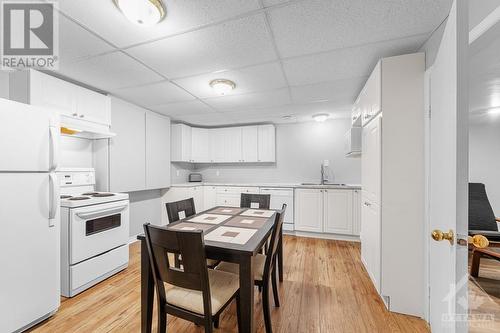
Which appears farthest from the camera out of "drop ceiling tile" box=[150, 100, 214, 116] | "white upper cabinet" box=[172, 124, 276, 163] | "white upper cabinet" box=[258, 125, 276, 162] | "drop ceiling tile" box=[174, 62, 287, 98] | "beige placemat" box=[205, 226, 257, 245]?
"white upper cabinet" box=[258, 125, 276, 162]

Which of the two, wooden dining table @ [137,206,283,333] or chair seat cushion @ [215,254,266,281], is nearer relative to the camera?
wooden dining table @ [137,206,283,333]

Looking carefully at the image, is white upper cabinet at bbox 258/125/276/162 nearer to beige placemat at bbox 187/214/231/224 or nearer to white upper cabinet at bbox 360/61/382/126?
white upper cabinet at bbox 360/61/382/126

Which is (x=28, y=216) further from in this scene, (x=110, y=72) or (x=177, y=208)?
(x=110, y=72)

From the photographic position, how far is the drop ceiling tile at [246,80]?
2.18 m

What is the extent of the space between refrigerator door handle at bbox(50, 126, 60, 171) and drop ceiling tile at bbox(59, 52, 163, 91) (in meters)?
0.73

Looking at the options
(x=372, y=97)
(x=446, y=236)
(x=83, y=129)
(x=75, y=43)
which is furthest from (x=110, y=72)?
(x=446, y=236)

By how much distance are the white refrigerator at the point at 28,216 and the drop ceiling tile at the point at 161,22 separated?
2.82 feet

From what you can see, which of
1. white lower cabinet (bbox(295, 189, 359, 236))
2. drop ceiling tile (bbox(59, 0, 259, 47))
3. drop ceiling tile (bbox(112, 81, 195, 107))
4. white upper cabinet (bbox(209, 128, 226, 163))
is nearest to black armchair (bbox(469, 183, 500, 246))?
white lower cabinet (bbox(295, 189, 359, 236))

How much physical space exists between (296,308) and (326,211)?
212 centimetres

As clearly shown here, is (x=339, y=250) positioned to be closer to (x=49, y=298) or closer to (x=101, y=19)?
(x=49, y=298)

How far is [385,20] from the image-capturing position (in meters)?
1.45

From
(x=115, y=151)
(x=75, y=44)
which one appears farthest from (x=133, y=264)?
(x=75, y=44)

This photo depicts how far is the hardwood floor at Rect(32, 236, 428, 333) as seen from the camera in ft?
5.43

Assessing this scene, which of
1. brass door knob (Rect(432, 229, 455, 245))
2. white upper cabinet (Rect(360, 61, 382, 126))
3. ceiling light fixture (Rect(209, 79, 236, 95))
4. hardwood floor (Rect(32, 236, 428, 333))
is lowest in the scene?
hardwood floor (Rect(32, 236, 428, 333))
